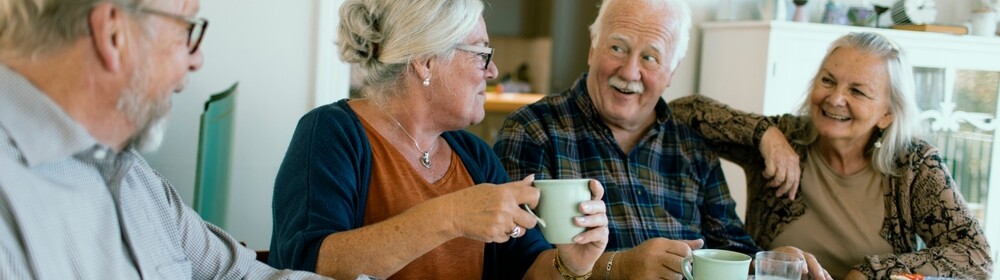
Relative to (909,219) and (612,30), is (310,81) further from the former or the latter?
(909,219)

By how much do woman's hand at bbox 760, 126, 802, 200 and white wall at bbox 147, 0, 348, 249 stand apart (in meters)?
1.40

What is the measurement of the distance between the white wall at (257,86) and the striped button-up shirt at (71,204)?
5.42 feet

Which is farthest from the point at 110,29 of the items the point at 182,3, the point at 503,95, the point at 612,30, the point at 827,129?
the point at 503,95

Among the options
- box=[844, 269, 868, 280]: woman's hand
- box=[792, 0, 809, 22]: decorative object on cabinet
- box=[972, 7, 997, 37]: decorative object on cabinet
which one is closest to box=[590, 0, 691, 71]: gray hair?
box=[844, 269, 868, 280]: woman's hand

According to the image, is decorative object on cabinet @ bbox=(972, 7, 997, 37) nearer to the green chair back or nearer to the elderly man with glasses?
the green chair back

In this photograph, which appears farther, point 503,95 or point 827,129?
point 503,95

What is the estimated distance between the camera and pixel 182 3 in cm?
111

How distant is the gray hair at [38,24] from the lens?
0.97 m

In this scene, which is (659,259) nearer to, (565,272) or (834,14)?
(565,272)

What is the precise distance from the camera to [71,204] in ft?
3.40

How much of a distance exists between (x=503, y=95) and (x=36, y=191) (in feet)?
15.6

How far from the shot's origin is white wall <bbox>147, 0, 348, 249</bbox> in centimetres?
288

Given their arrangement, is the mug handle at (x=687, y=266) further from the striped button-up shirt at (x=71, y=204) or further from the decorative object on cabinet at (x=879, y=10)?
the decorative object on cabinet at (x=879, y=10)

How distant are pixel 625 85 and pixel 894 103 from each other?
0.67m
